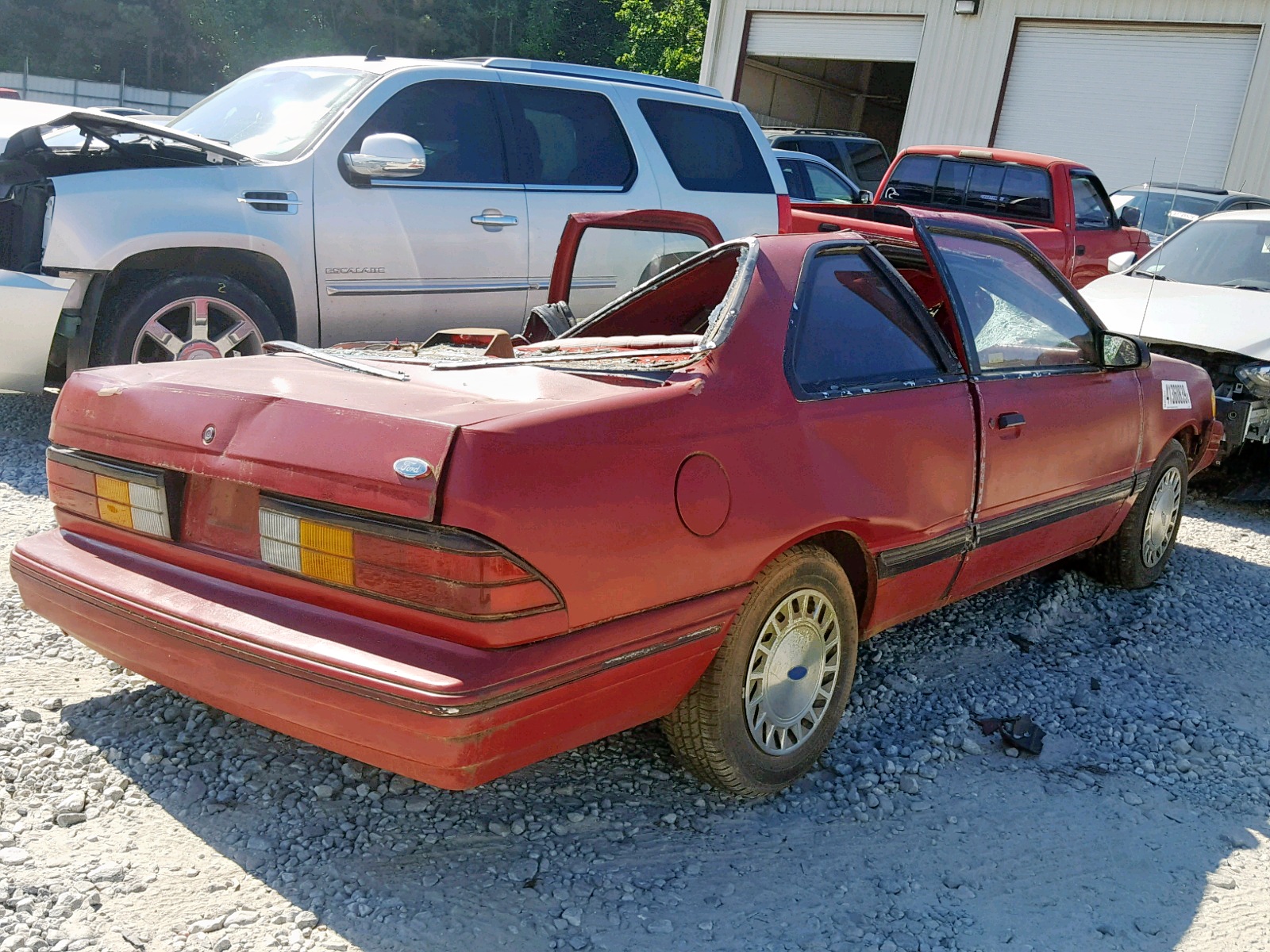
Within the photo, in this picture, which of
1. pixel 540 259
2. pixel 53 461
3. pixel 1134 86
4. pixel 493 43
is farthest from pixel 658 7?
pixel 53 461

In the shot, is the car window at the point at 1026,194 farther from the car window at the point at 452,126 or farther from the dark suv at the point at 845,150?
the car window at the point at 452,126

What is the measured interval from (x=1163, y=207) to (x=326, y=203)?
1041cm

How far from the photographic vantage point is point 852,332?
3398 mm

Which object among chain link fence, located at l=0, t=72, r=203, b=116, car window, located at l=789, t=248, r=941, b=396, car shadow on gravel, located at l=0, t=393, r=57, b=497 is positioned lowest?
car shadow on gravel, located at l=0, t=393, r=57, b=497

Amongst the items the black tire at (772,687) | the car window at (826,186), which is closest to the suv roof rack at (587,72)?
the black tire at (772,687)

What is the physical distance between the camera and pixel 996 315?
4098 mm

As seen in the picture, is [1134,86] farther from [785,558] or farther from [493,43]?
[493,43]

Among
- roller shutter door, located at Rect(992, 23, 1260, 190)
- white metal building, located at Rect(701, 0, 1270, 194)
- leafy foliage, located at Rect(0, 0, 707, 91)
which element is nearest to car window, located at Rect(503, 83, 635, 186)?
white metal building, located at Rect(701, 0, 1270, 194)

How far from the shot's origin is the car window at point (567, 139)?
6.27 metres

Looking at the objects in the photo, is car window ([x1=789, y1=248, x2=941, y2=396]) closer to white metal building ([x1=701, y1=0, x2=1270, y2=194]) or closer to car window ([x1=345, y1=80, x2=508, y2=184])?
car window ([x1=345, y1=80, x2=508, y2=184])

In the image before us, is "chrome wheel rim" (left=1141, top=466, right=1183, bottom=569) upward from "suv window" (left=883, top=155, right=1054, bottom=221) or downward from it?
downward

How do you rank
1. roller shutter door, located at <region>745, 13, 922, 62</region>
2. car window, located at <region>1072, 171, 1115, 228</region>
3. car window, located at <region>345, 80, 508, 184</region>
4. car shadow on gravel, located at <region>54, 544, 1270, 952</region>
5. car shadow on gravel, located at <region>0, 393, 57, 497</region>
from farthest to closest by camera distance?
roller shutter door, located at <region>745, 13, 922, 62</region> → car window, located at <region>1072, 171, 1115, 228</region> → car window, located at <region>345, 80, 508, 184</region> → car shadow on gravel, located at <region>0, 393, 57, 497</region> → car shadow on gravel, located at <region>54, 544, 1270, 952</region>

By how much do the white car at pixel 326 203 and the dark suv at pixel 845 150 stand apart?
8691 millimetres

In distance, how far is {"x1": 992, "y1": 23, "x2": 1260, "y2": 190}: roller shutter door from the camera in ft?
53.5
